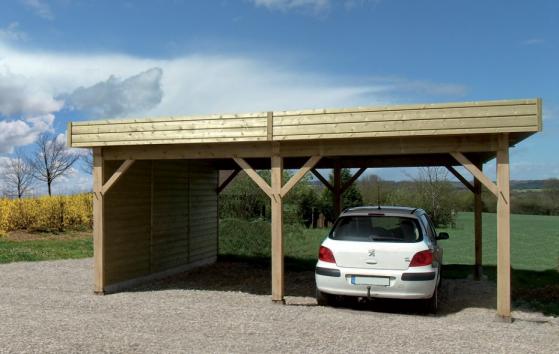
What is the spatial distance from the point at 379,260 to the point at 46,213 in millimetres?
18300

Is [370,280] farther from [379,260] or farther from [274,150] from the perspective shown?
[274,150]

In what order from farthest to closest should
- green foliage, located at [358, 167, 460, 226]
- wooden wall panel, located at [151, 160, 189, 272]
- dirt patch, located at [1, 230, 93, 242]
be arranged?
green foliage, located at [358, 167, 460, 226]
dirt patch, located at [1, 230, 93, 242]
wooden wall panel, located at [151, 160, 189, 272]

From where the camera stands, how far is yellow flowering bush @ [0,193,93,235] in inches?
821

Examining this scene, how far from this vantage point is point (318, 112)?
772 cm

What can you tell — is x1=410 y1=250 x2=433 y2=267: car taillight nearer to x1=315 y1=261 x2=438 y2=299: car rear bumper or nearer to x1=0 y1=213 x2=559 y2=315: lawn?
x1=315 y1=261 x2=438 y2=299: car rear bumper

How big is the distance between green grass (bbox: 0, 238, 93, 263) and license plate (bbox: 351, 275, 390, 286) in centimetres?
1057

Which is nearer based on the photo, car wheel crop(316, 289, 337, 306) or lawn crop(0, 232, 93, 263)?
car wheel crop(316, 289, 337, 306)

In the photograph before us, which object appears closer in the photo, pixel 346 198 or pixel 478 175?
pixel 478 175

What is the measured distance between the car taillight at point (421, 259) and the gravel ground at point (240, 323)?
0.76m

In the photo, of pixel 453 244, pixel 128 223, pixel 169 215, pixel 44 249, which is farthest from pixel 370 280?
pixel 453 244

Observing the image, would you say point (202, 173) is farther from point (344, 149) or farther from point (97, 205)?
point (344, 149)

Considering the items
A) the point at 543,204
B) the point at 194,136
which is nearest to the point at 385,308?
the point at 194,136

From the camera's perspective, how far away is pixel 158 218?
1114 centimetres

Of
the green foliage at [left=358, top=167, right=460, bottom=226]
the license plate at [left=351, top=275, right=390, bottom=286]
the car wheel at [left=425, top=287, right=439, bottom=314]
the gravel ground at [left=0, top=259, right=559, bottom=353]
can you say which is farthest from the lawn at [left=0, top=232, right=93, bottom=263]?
the green foliage at [left=358, top=167, right=460, bottom=226]
